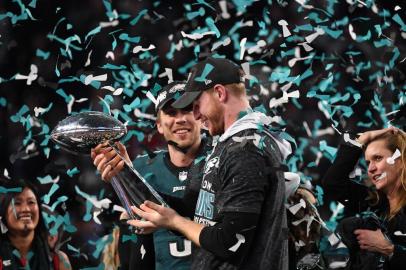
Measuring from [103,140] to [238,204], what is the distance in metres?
0.65

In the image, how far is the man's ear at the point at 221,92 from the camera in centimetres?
286

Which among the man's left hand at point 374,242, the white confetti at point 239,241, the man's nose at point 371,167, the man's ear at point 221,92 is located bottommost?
the man's left hand at point 374,242

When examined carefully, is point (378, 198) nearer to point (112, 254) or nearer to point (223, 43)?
point (223, 43)

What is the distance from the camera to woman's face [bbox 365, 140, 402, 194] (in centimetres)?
351

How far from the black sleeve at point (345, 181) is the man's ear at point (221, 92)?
102cm

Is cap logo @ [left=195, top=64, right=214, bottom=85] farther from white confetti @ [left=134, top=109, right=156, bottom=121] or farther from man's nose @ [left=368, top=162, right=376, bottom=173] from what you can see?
white confetti @ [left=134, top=109, right=156, bottom=121]

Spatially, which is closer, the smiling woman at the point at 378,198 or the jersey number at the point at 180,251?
the smiling woman at the point at 378,198

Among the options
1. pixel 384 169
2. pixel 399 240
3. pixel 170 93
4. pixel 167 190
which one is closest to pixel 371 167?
pixel 384 169

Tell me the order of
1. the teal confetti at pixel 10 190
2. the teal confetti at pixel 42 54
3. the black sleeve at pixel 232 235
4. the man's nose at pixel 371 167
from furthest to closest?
the teal confetti at pixel 42 54 → the teal confetti at pixel 10 190 → the man's nose at pixel 371 167 → the black sleeve at pixel 232 235

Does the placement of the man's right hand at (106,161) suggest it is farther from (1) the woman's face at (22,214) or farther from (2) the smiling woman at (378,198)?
(1) the woman's face at (22,214)

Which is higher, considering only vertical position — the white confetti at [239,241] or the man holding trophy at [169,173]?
the white confetti at [239,241]

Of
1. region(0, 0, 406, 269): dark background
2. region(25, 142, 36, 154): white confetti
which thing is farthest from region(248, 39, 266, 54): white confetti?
region(25, 142, 36, 154): white confetti

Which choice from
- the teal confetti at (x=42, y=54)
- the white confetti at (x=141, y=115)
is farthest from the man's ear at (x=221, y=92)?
the teal confetti at (x=42, y=54)

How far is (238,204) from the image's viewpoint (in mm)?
2598
